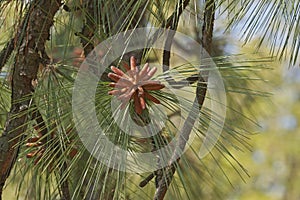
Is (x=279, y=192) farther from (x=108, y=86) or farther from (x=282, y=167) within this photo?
(x=108, y=86)

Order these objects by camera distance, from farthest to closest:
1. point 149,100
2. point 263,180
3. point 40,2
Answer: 1. point 263,180
2. point 40,2
3. point 149,100

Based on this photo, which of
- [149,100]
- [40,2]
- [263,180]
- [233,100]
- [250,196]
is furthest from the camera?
[263,180]

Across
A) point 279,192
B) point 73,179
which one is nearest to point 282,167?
point 279,192

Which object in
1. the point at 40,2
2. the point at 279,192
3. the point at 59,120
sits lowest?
the point at 279,192

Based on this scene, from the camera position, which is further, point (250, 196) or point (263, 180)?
point (263, 180)

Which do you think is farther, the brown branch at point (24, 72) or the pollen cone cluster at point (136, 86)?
the brown branch at point (24, 72)

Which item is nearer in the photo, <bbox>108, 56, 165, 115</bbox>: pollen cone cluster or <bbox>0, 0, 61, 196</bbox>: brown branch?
<bbox>108, 56, 165, 115</bbox>: pollen cone cluster

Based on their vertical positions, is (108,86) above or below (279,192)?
above

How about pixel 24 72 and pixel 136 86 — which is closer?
pixel 136 86
